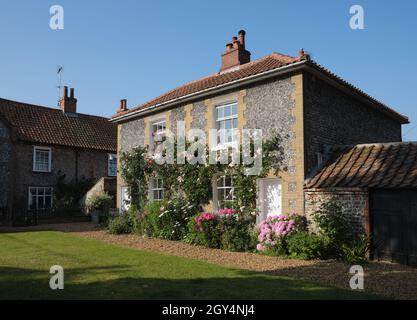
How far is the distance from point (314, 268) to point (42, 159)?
20.7 m

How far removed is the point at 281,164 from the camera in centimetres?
1159

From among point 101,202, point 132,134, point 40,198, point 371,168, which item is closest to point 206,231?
point 371,168

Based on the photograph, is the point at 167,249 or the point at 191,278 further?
the point at 167,249

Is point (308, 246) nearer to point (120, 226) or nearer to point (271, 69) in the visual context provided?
point (271, 69)

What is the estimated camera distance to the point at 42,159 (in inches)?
944

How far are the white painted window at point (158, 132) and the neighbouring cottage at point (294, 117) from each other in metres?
0.51

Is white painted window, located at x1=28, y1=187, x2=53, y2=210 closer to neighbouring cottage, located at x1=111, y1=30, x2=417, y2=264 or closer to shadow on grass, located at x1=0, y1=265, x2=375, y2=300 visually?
neighbouring cottage, located at x1=111, y1=30, x2=417, y2=264

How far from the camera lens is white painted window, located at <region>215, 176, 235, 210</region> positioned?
42.4 ft

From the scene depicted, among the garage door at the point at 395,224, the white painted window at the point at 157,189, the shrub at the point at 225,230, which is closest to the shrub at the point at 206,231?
the shrub at the point at 225,230

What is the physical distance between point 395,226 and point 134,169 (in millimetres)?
11103

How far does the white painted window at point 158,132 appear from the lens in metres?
16.1
